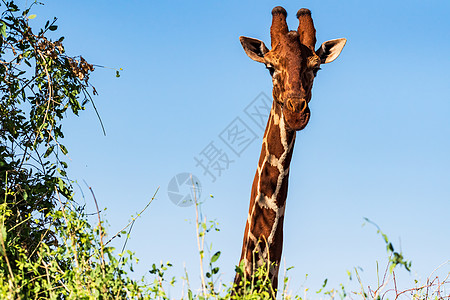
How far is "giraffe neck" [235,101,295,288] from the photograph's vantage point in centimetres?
583

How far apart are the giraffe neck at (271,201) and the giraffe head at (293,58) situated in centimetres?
30

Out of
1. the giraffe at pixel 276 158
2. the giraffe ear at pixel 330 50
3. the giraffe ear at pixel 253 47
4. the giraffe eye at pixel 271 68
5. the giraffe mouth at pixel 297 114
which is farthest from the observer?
the giraffe ear at pixel 330 50

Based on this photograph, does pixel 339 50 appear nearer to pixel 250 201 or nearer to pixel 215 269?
pixel 250 201

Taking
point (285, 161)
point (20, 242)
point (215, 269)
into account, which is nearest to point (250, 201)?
point (285, 161)

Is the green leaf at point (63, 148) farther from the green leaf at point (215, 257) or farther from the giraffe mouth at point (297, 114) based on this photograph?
the green leaf at point (215, 257)

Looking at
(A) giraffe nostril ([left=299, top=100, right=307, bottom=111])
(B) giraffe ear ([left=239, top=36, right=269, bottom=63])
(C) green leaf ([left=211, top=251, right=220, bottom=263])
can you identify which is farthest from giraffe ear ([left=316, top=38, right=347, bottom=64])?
(C) green leaf ([left=211, top=251, right=220, bottom=263])

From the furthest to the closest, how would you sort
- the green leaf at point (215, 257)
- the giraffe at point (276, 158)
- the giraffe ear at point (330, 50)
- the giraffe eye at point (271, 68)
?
the giraffe ear at point (330, 50) → the giraffe eye at point (271, 68) → the giraffe at point (276, 158) → the green leaf at point (215, 257)

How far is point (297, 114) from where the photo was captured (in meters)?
5.43

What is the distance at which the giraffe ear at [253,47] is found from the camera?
21.0ft

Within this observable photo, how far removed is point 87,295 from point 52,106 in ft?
11.5

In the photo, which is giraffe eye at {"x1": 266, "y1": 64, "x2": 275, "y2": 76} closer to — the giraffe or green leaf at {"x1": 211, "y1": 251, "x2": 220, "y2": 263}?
the giraffe

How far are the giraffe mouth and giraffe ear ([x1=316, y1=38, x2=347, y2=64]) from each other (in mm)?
1391

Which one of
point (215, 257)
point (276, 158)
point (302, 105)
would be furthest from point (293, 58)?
point (215, 257)

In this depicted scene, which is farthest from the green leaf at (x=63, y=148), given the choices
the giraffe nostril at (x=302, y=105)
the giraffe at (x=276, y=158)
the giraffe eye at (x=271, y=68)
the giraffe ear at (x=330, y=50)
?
the giraffe ear at (x=330, y=50)
